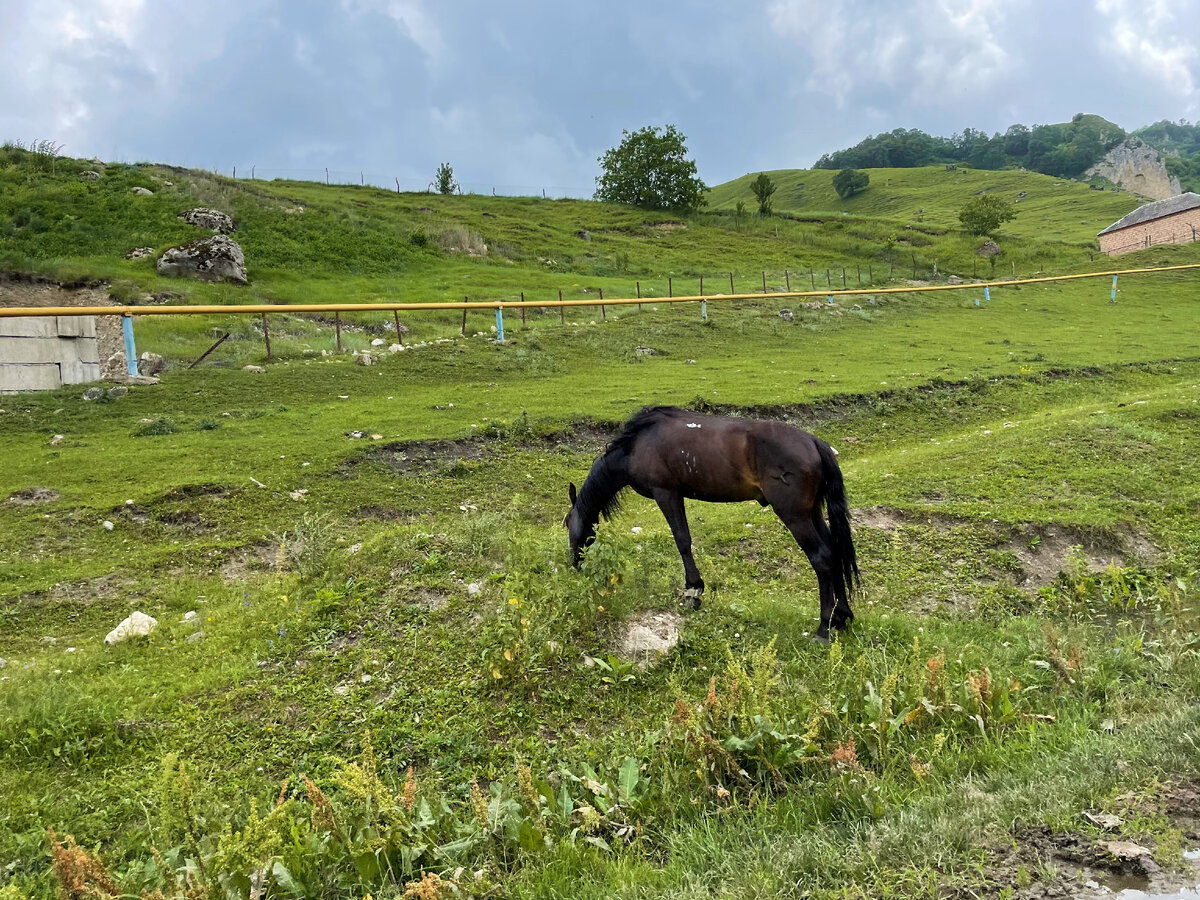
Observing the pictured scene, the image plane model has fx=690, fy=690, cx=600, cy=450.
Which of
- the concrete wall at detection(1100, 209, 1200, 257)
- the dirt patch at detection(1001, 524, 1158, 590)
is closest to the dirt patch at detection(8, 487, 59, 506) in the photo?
the dirt patch at detection(1001, 524, 1158, 590)

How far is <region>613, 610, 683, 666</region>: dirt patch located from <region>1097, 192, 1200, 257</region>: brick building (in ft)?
197

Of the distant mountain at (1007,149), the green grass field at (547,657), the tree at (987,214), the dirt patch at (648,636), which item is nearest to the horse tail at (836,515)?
the green grass field at (547,657)

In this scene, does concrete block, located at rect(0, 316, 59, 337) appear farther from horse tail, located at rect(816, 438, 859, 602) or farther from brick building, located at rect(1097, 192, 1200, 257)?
brick building, located at rect(1097, 192, 1200, 257)

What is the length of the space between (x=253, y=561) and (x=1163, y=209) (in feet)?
221

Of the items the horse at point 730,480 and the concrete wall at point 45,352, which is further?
the concrete wall at point 45,352

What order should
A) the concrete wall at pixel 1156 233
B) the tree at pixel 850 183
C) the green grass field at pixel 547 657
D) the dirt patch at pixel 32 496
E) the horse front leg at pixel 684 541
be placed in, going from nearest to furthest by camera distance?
the green grass field at pixel 547 657 < the horse front leg at pixel 684 541 < the dirt patch at pixel 32 496 < the concrete wall at pixel 1156 233 < the tree at pixel 850 183

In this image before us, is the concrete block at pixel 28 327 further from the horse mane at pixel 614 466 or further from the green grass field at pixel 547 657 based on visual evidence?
the horse mane at pixel 614 466

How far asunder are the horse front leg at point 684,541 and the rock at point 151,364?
14.9 metres

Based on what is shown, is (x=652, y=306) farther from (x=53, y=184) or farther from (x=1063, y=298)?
(x=53, y=184)

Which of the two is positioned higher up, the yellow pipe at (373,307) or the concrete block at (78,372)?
the yellow pipe at (373,307)

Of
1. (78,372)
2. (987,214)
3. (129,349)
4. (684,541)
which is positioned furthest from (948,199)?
(684,541)

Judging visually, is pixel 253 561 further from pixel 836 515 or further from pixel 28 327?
pixel 28 327

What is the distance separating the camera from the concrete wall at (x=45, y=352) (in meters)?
13.1

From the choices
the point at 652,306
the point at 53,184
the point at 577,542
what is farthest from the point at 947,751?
the point at 53,184
